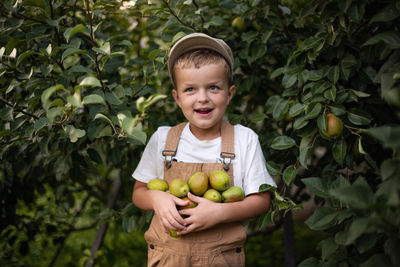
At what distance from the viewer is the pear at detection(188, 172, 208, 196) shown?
1.40m

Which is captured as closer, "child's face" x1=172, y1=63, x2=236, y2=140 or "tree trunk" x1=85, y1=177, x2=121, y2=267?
"child's face" x1=172, y1=63, x2=236, y2=140

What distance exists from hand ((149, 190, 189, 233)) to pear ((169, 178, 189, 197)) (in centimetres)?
2

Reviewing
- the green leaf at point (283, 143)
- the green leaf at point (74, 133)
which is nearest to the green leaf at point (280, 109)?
the green leaf at point (283, 143)

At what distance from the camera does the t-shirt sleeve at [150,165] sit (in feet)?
5.31

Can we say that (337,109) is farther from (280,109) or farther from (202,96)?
(202,96)

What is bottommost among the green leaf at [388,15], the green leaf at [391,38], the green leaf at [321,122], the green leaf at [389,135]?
the green leaf at [321,122]

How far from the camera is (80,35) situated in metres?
1.91

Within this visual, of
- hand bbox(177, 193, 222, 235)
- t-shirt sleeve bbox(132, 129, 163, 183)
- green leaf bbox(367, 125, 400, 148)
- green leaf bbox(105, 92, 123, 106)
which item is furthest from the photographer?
t-shirt sleeve bbox(132, 129, 163, 183)

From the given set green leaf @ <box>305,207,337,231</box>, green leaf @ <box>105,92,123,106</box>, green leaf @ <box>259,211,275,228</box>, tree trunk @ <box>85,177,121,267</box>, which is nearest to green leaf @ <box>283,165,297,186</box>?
green leaf @ <box>259,211,275,228</box>

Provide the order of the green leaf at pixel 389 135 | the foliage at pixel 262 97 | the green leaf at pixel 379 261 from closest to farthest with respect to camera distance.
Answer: the green leaf at pixel 389 135 → the green leaf at pixel 379 261 → the foliage at pixel 262 97

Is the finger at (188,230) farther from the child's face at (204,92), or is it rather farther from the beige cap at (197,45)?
the beige cap at (197,45)

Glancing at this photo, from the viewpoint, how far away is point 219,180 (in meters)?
1.40

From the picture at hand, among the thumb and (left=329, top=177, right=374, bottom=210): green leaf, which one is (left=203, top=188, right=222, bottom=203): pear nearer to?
the thumb

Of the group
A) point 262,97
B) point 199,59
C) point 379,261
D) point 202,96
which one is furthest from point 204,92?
point 262,97
